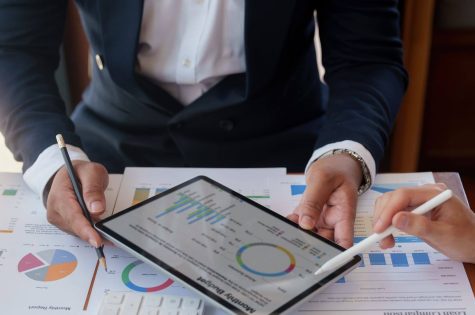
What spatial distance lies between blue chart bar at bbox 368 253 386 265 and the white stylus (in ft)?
0.22

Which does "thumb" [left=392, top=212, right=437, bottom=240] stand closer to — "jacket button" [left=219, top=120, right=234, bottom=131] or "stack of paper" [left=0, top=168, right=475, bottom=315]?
"stack of paper" [left=0, top=168, right=475, bottom=315]

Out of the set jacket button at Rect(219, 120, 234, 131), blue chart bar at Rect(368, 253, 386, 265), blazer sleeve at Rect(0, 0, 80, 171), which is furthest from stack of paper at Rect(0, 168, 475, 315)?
jacket button at Rect(219, 120, 234, 131)

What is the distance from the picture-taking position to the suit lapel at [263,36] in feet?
2.77

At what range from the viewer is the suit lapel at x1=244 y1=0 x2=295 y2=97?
0.84 metres

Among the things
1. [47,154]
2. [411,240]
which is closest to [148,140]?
[47,154]

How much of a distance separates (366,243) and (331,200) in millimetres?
133

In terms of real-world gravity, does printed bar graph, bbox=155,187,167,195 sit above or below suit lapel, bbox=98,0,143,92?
below

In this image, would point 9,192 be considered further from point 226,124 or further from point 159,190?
point 226,124

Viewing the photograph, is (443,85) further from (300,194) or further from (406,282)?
(406,282)

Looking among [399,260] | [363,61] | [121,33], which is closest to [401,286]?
[399,260]

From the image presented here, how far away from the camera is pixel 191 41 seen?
901mm

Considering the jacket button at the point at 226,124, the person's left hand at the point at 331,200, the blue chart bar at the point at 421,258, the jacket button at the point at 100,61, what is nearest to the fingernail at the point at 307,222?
the person's left hand at the point at 331,200

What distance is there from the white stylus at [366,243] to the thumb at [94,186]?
10.1 inches

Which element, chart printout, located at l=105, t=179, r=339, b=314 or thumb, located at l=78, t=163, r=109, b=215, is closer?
chart printout, located at l=105, t=179, r=339, b=314
